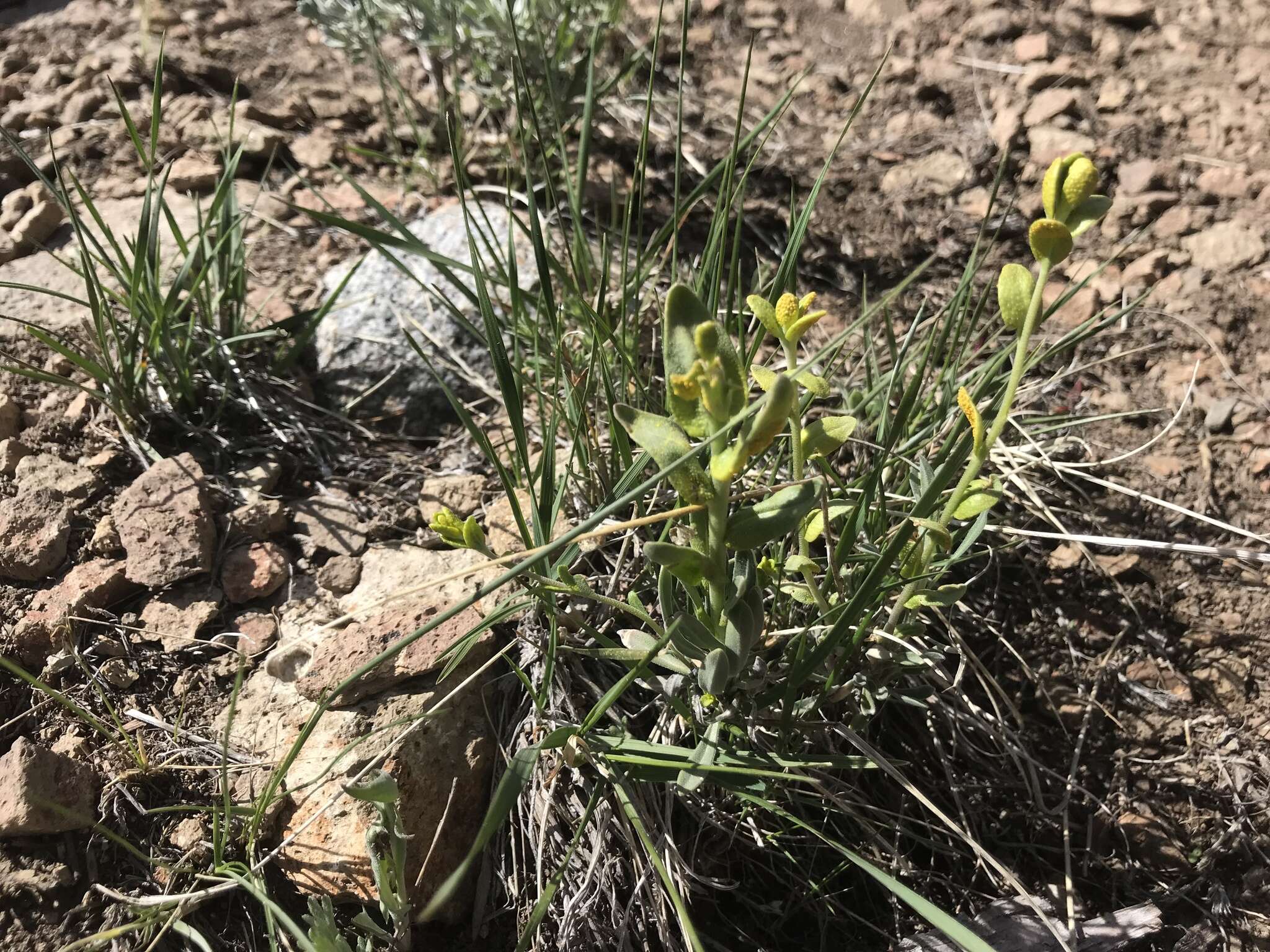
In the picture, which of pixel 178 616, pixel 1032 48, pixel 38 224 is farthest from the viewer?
pixel 1032 48

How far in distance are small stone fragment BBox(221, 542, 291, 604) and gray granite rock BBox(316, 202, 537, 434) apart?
0.43 m

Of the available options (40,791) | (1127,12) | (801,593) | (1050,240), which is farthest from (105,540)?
(1127,12)

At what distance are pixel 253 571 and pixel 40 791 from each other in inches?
18.2

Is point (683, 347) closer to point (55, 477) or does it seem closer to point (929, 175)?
point (55, 477)

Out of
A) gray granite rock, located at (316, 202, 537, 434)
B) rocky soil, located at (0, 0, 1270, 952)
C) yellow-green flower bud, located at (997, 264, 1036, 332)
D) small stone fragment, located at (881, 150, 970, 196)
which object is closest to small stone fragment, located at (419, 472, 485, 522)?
rocky soil, located at (0, 0, 1270, 952)

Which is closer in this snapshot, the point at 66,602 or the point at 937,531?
the point at 937,531

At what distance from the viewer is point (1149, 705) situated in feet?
5.58

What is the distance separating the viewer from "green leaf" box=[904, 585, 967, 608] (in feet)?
3.91

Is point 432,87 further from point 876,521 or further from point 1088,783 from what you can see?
point 1088,783

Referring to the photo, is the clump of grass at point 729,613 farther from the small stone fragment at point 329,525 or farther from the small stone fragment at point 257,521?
the small stone fragment at point 257,521

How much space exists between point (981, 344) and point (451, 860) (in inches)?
60.3

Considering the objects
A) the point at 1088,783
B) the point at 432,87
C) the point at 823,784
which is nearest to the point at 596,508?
the point at 823,784

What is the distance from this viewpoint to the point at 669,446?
97 cm

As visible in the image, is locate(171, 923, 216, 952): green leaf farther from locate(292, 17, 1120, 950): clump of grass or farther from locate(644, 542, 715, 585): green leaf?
locate(644, 542, 715, 585): green leaf
